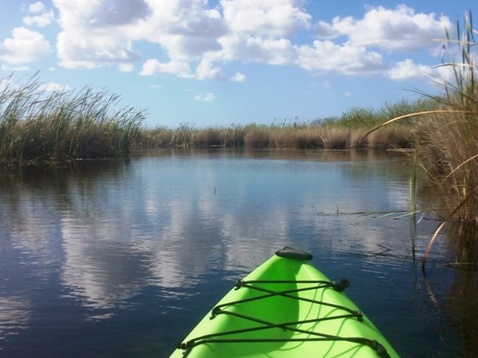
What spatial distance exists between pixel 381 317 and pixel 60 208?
18.8 ft

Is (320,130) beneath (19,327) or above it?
above

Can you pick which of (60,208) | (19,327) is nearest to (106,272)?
(19,327)

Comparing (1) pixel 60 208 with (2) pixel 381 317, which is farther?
(1) pixel 60 208

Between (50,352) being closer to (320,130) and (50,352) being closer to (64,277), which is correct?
(64,277)

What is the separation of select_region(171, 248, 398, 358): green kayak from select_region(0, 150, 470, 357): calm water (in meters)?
0.49

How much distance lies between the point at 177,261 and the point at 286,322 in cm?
209

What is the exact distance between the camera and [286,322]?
301cm

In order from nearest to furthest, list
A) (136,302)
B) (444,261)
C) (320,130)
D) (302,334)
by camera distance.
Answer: (302,334)
(136,302)
(444,261)
(320,130)

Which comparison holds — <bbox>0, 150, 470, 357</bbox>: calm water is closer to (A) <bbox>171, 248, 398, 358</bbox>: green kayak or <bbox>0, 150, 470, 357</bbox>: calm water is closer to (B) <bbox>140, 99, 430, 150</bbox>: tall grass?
(A) <bbox>171, 248, 398, 358</bbox>: green kayak

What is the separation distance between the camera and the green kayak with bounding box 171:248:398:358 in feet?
8.07

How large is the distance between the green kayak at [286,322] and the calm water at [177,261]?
49 cm

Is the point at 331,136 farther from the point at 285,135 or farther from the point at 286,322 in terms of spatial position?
the point at 286,322

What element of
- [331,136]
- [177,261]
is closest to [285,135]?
[331,136]

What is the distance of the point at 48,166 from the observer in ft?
52.0
